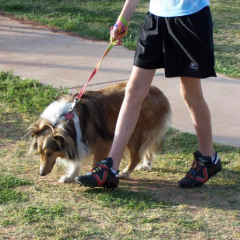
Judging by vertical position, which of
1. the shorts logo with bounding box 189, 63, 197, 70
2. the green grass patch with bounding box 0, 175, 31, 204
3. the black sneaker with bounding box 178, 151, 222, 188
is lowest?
the green grass patch with bounding box 0, 175, 31, 204

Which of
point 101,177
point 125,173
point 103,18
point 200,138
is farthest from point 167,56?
point 103,18

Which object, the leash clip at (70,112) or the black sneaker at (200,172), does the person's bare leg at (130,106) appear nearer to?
the leash clip at (70,112)

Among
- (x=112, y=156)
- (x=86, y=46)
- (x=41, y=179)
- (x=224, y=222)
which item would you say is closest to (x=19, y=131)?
(x=41, y=179)

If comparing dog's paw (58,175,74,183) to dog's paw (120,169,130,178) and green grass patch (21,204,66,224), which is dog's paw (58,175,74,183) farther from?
green grass patch (21,204,66,224)

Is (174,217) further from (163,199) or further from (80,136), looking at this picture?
(80,136)

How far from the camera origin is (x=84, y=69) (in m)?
8.09

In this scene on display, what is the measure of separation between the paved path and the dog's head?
1927mm

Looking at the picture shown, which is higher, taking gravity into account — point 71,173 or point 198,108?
point 198,108

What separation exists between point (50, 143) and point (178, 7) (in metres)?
1.69

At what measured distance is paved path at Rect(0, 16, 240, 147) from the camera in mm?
6068

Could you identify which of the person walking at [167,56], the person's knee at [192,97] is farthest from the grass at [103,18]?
the person walking at [167,56]

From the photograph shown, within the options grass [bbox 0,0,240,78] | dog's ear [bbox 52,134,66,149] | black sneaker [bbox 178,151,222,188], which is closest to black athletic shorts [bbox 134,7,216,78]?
black sneaker [bbox 178,151,222,188]

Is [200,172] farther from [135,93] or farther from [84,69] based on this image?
[84,69]

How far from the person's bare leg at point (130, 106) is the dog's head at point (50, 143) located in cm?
45
